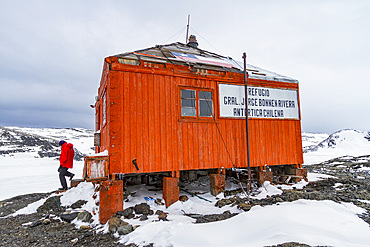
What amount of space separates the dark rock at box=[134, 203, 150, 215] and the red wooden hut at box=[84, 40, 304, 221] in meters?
0.78

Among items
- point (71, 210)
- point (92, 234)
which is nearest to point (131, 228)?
point (92, 234)

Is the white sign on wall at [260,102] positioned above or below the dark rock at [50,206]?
above

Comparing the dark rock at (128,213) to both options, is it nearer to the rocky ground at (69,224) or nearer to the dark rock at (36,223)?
the rocky ground at (69,224)

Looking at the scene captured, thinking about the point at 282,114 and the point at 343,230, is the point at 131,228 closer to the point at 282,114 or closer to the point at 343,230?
the point at 343,230

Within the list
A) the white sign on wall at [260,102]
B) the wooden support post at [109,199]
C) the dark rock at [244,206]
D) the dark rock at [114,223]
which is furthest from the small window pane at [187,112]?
the dark rock at [114,223]

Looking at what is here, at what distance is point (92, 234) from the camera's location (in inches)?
212

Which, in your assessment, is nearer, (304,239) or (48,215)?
(304,239)

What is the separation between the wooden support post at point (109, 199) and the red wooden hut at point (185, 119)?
0.37 feet

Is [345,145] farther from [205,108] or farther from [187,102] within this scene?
[187,102]

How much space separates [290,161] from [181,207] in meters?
5.08

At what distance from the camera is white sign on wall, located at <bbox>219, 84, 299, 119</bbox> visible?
827cm

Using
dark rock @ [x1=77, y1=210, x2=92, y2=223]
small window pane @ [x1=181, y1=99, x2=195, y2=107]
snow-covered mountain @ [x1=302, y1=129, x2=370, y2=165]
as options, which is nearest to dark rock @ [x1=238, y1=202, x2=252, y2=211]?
small window pane @ [x1=181, y1=99, x2=195, y2=107]

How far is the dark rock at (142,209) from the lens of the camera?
622cm

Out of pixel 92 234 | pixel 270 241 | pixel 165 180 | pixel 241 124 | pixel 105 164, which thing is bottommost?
pixel 92 234
